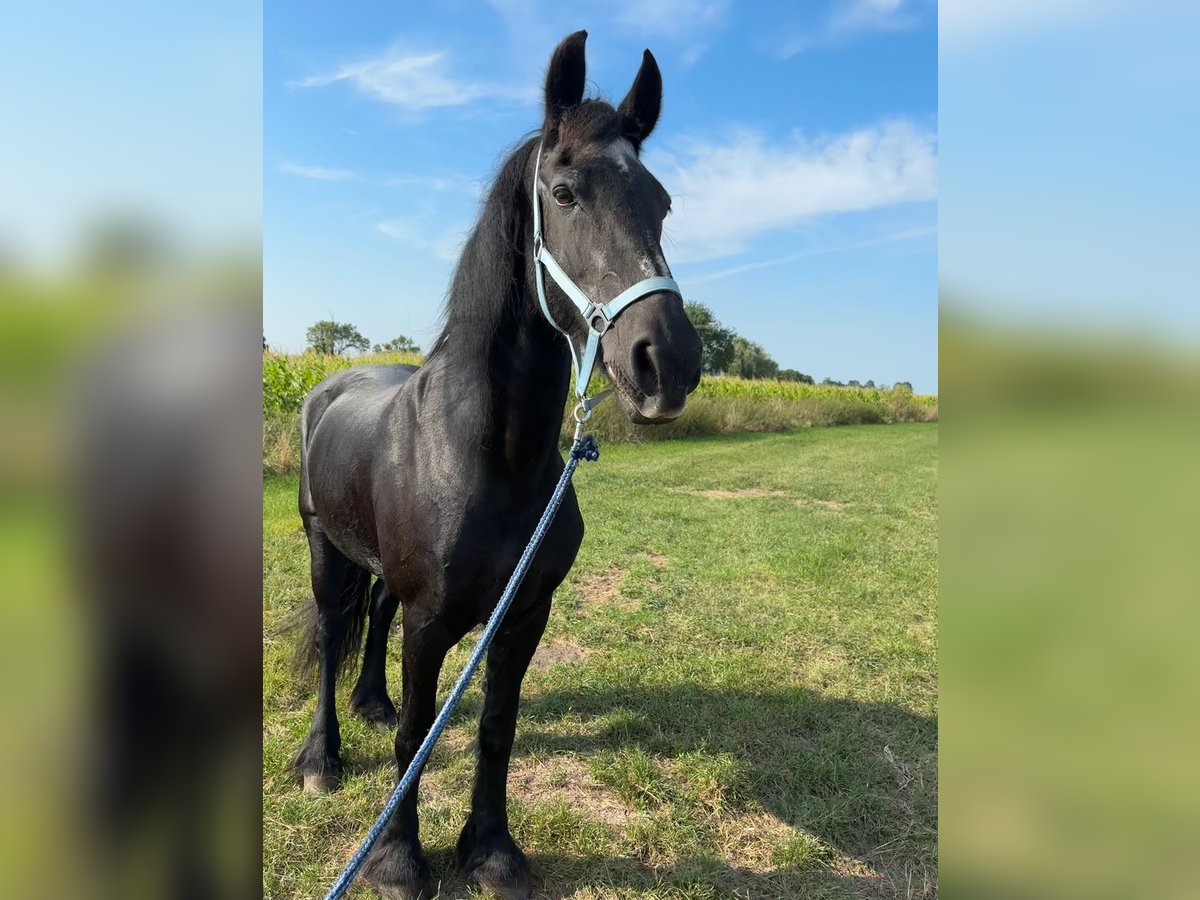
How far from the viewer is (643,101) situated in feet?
7.95

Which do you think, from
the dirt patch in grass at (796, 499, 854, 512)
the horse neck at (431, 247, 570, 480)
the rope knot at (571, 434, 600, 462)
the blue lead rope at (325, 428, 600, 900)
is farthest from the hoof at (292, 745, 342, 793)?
the dirt patch in grass at (796, 499, 854, 512)

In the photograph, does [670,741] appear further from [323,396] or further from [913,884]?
[323,396]

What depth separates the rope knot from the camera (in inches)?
85.7

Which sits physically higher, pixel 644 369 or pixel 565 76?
pixel 565 76

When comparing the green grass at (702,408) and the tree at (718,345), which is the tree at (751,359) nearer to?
the tree at (718,345)

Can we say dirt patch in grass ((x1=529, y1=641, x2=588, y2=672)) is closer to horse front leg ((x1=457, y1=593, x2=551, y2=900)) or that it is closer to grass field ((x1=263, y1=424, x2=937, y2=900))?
grass field ((x1=263, y1=424, x2=937, y2=900))

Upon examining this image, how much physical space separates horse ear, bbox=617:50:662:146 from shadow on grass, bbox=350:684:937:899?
278cm

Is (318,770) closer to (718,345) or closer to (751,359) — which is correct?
(718,345)

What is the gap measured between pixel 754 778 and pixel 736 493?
8619 millimetres

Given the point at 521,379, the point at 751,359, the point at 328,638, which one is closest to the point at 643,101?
the point at 521,379
